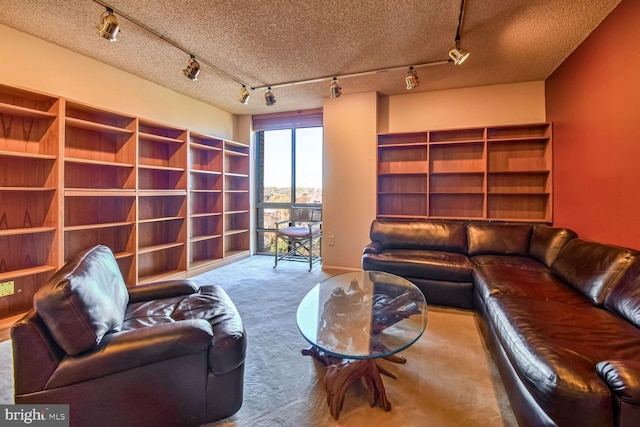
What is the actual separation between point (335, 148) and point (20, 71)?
3.39 meters

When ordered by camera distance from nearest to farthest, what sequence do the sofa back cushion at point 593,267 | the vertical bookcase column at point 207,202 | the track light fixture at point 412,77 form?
1. the sofa back cushion at point 593,267
2. the track light fixture at point 412,77
3. the vertical bookcase column at point 207,202

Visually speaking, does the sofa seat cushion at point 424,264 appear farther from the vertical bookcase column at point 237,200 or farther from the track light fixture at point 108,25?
the track light fixture at point 108,25

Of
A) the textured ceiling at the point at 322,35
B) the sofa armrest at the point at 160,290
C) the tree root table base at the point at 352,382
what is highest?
the textured ceiling at the point at 322,35

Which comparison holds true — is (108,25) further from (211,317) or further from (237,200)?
(237,200)

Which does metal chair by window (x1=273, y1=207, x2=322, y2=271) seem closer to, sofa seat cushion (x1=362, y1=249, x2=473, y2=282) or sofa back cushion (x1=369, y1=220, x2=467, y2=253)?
sofa back cushion (x1=369, y1=220, x2=467, y2=253)

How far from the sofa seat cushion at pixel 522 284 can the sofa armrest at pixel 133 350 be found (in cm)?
201

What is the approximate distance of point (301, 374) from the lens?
5.93 feet

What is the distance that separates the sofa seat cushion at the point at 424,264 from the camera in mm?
2781

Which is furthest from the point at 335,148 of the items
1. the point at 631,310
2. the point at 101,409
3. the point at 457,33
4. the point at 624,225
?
the point at 101,409

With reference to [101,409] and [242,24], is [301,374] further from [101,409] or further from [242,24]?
[242,24]

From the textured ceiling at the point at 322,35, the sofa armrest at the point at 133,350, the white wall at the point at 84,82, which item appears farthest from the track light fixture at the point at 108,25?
the sofa armrest at the point at 133,350

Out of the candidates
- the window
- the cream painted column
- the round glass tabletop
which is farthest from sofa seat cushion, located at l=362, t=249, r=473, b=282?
the window

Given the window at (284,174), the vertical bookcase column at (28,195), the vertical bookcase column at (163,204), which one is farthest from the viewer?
the window at (284,174)

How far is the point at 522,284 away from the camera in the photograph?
215 centimetres
